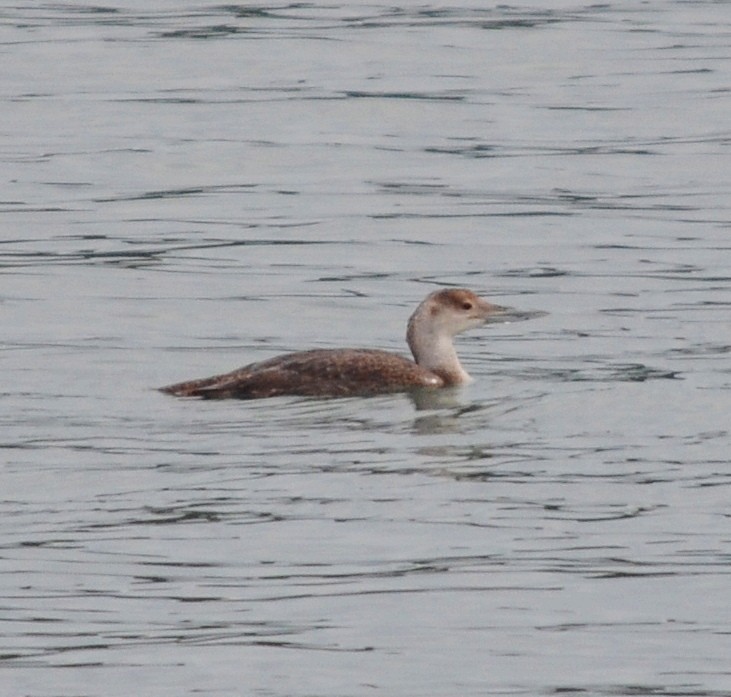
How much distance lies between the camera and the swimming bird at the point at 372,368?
16.4 meters

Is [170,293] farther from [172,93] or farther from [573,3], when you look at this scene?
[573,3]

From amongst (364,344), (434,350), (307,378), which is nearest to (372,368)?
(307,378)

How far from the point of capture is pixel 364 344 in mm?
19031

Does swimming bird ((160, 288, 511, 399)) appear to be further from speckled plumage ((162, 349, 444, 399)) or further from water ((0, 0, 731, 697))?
water ((0, 0, 731, 697))

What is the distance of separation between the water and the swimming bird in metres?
0.15

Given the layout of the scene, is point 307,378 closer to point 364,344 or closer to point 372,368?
point 372,368

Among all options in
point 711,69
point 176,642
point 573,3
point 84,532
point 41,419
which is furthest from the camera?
point 573,3

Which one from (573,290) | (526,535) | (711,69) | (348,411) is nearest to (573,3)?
(711,69)

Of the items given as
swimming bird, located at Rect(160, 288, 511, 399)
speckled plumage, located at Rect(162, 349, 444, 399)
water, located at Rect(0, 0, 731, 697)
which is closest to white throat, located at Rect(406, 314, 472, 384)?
swimming bird, located at Rect(160, 288, 511, 399)

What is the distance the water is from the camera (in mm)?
11250

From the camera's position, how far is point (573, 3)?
3747 cm

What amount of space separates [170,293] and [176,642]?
953 cm

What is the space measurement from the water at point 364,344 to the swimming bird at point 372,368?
152 millimetres

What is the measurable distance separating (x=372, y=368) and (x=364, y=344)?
2.29m
